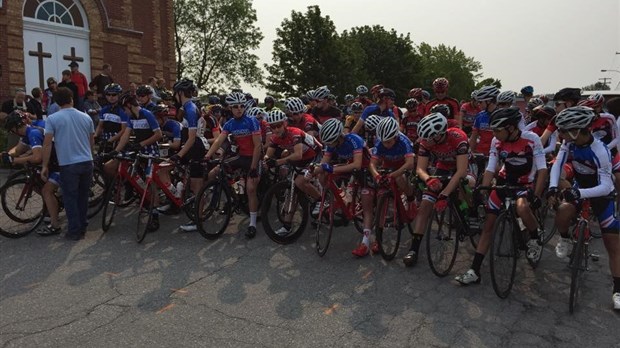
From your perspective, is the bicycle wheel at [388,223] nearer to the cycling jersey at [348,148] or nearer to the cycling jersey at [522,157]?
the cycling jersey at [348,148]

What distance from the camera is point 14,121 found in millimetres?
6594

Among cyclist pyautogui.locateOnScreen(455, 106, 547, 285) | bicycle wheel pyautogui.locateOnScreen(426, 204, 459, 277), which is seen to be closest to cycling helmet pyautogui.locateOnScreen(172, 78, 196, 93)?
bicycle wheel pyautogui.locateOnScreen(426, 204, 459, 277)

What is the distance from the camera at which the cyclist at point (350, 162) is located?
5863 mm

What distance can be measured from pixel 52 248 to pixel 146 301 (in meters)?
2.41

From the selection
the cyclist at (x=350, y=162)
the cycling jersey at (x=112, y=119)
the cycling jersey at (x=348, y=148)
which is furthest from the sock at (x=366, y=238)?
the cycling jersey at (x=112, y=119)

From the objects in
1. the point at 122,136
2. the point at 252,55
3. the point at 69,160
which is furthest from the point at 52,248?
the point at 252,55

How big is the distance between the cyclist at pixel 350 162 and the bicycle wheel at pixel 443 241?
85 cm

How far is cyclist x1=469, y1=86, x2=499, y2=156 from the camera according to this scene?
7109 millimetres

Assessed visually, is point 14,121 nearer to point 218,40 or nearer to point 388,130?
point 388,130

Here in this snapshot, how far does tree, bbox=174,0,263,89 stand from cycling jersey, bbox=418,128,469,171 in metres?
47.8

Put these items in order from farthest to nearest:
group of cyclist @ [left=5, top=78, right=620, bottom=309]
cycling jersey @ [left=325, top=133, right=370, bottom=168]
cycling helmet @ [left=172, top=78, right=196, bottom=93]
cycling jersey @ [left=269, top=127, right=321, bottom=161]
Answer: cycling helmet @ [left=172, top=78, right=196, bottom=93] < cycling jersey @ [left=269, top=127, right=321, bottom=161] < cycling jersey @ [left=325, top=133, right=370, bottom=168] < group of cyclist @ [left=5, top=78, right=620, bottom=309]

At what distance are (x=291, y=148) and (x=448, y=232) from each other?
2.59m

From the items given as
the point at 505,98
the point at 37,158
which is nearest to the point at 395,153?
the point at 505,98

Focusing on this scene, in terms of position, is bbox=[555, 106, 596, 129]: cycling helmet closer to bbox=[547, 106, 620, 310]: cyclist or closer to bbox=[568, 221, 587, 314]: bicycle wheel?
bbox=[547, 106, 620, 310]: cyclist
